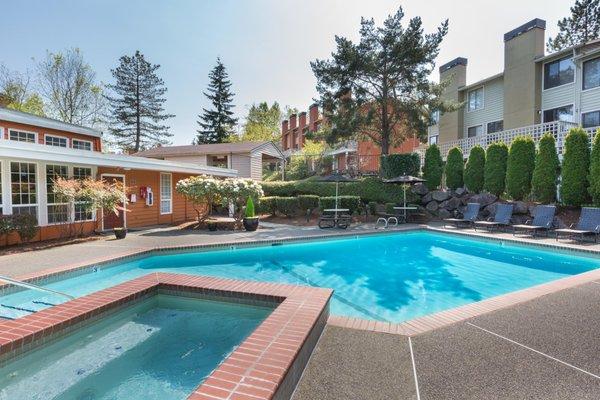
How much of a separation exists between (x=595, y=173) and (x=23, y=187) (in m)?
18.6

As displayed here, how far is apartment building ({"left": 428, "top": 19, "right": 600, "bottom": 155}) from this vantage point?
1597cm

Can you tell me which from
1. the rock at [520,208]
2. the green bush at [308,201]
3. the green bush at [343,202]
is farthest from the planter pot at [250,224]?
the rock at [520,208]

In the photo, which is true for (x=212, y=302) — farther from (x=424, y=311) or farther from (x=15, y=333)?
(x=424, y=311)

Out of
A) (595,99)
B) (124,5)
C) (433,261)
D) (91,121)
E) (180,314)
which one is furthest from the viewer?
(91,121)

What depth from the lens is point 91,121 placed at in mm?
30938

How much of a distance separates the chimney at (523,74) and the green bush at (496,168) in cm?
406

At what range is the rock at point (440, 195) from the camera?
17500 mm

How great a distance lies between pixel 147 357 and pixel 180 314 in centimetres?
108

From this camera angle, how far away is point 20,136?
13969mm

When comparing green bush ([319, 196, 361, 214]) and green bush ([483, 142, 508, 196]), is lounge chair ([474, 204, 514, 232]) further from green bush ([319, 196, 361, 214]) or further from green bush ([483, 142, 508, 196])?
green bush ([319, 196, 361, 214])

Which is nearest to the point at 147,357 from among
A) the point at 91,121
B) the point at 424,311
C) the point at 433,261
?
the point at 424,311

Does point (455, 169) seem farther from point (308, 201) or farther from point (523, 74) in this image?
point (308, 201)

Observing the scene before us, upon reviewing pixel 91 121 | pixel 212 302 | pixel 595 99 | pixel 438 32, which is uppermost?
pixel 438 32

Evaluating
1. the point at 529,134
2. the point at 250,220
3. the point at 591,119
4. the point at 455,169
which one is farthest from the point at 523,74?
the point at 250,220
